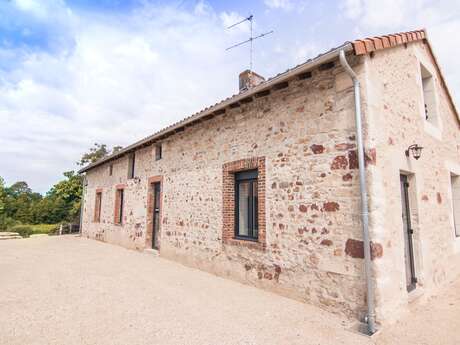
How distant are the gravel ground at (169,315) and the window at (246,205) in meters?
1.02

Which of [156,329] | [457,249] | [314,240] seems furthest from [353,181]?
[457,249]

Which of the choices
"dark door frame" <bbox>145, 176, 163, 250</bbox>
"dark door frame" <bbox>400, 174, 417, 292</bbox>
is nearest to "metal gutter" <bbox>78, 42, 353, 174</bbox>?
"dark door frame" <bbox>145, 176, 163, 250</bbox>

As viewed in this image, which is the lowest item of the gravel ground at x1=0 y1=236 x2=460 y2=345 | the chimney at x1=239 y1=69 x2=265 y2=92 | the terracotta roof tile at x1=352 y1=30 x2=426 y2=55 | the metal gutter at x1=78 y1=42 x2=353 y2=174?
the gravel ground at x1=0 y1=236 x2=460 y2=345

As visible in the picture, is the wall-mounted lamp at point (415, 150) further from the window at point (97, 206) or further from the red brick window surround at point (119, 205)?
the window at point (97, 206)

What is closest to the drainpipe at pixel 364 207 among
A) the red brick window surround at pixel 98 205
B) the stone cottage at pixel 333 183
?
the stone cottage at pixel 333 183

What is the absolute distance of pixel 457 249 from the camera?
19.9ft

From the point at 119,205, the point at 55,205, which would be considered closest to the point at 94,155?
the point at 55,205

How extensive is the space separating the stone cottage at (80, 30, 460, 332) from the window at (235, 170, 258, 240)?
0.02 m

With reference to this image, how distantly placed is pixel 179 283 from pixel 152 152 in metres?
4.70

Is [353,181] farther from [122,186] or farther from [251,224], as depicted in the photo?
[122,186]

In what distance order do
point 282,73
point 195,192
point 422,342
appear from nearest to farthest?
point 422,342 → point 282,73 → point 195,192

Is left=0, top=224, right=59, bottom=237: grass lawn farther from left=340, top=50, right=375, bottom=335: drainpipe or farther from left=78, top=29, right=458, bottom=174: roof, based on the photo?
left=340, top=50, right=375, bottom=335: drainpipe

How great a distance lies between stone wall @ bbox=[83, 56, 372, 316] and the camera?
372cm

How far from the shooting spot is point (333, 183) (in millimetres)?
3861
